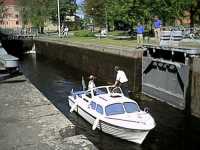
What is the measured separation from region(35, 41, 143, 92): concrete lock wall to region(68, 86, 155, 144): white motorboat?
843cm

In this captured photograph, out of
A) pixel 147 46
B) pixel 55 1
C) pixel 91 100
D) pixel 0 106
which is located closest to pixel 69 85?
pixel 147 46

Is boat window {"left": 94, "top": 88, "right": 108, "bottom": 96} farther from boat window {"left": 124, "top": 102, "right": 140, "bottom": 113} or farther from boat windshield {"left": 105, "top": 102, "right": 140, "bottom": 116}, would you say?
boat window {"left": 124, "top": 102, "right": 140, "bottom": 113}

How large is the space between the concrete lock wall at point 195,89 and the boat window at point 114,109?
5.54 meters

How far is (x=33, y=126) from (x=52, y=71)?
33.1 meters

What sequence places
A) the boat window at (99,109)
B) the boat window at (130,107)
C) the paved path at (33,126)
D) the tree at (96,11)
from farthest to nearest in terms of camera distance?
the tree at (96,11) < the boat window at (99,109) < the boat window at (130,107) < the paved path at (33,126)

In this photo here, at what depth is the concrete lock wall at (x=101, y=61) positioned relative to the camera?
28547mm

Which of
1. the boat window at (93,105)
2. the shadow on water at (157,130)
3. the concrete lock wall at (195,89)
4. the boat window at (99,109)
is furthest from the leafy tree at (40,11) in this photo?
the boat window at (99,109)

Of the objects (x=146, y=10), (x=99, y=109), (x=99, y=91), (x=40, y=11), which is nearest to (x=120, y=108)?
(x=99, y=109)

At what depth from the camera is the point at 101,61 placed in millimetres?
35625

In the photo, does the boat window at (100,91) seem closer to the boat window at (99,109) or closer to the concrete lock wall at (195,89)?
the boat window at (99,109)

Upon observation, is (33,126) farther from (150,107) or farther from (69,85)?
(69,85)

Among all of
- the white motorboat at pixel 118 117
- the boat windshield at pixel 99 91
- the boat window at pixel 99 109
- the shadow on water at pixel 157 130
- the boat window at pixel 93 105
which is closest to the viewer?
the white motorboat at pixel 118 117

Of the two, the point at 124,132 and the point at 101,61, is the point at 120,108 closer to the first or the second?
the point at 124,132

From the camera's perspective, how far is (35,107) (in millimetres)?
15672
